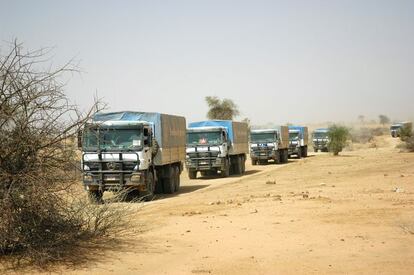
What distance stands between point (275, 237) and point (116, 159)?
8.10 metres

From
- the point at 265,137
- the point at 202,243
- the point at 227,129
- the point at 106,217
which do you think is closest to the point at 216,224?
the point at 202,243

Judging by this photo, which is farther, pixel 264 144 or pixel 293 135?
pixel 293 135

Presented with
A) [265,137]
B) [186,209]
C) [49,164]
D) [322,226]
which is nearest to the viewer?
[49,164]

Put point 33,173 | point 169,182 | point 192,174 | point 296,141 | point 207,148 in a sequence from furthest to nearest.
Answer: point 296,141 → point 192,174 → point 207,148 → point 169,182 → point 33,173

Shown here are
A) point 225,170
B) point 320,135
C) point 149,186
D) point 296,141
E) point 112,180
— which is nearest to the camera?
point 112,180

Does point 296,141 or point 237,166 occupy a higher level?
point 296,141

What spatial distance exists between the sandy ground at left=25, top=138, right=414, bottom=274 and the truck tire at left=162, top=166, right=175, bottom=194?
13.4ft

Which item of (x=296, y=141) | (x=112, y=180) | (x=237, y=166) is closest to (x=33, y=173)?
(x=112, y=180)

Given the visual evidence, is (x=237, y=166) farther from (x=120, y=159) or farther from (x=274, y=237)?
(x=274, y=237)

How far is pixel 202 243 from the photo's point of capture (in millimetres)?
8945

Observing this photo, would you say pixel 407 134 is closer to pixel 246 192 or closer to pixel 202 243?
pixel 246 192

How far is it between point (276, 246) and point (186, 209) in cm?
549

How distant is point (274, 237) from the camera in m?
9.31

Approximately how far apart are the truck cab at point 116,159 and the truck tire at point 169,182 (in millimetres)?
3032
